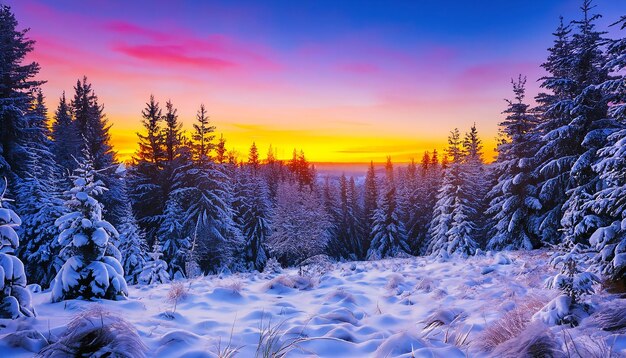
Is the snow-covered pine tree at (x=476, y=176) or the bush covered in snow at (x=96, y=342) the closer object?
the bush covered in snow at (x=96, y=342)

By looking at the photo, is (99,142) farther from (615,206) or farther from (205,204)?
(615,206)

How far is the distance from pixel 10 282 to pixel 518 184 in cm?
2238

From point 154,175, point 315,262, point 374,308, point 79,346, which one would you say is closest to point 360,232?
point 154,175

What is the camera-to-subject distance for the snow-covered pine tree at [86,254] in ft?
17.1

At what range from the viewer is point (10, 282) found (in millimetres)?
4055

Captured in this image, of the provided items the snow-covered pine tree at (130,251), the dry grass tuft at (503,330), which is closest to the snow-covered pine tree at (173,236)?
the snow-covered pine tree at (130,251)

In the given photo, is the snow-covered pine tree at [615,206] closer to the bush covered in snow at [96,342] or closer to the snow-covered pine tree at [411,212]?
the bush covered in snow at [96,342]

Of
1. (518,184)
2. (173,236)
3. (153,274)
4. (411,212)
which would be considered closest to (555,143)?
(518,184)

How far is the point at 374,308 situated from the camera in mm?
5922

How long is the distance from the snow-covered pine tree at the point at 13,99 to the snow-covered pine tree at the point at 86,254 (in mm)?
16662

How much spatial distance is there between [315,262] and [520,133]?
16.2 meters

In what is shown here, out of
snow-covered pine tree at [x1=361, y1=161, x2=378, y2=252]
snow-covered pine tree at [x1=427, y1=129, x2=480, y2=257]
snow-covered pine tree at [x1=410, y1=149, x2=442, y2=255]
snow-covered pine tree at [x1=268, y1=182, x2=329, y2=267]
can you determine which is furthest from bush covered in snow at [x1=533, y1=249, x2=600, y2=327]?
snow-covered pine tree at [x1=361, y1=161, x2=378, y2=252]

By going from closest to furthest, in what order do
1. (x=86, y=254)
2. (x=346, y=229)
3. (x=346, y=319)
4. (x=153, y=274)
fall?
(x=346, y=319), (x=86, y=254), (x=153, y=274), (x=346, y=229)

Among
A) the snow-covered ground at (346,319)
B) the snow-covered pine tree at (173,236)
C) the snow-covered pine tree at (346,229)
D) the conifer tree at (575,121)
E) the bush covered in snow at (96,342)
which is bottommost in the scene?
the snow-covered pine tree at (346,229)
